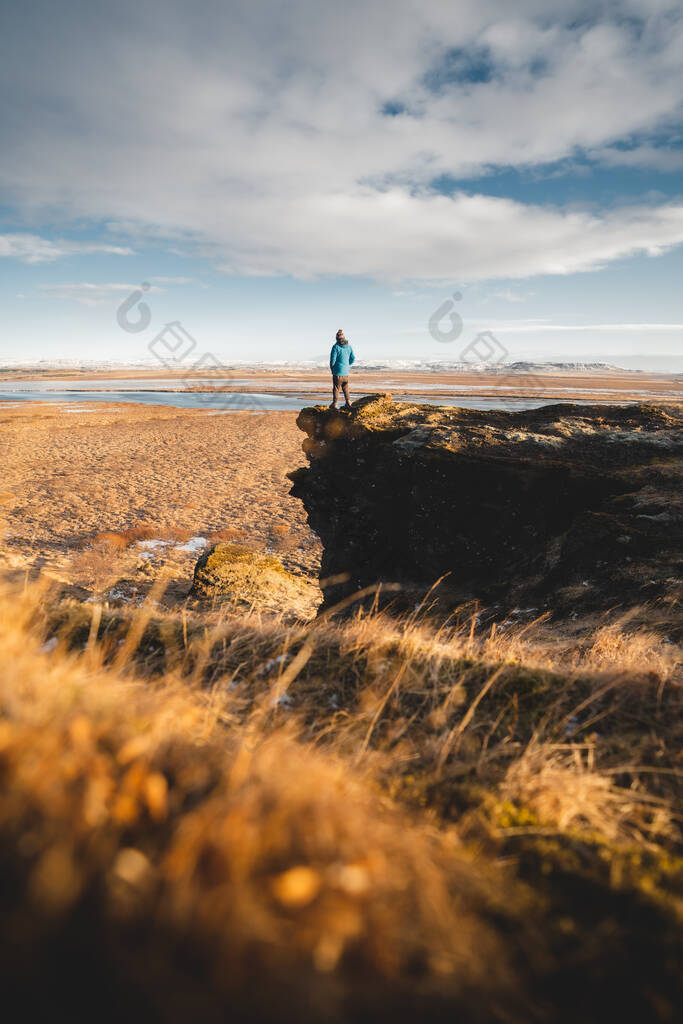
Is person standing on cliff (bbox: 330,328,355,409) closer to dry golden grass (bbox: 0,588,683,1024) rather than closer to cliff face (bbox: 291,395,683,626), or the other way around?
cliff face (bbox: 291,395,683,626)

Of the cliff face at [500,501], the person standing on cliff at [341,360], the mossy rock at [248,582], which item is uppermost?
the person standing on cliff at [341,360]

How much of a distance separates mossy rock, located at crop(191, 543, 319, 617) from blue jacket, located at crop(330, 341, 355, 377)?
6.26 meters

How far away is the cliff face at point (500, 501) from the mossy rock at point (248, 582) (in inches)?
35.4

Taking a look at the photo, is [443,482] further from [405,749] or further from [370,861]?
[370,861]

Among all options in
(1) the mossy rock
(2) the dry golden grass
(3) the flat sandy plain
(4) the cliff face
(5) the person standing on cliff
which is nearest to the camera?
(2) the dry golden grass

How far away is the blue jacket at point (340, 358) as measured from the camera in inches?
561

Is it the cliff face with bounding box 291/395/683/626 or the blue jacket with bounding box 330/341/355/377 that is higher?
the blue jacket with bounding box 330/341/355/377

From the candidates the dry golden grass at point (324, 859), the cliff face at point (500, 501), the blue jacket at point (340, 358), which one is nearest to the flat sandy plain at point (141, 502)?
the cliff face at point (500, 501)

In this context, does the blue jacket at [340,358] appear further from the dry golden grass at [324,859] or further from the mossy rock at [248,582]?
the dry golden grass at [324,859]

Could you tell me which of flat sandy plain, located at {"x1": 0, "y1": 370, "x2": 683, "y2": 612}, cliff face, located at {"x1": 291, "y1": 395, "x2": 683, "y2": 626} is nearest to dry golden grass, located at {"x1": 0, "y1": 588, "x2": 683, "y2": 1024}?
flat sandy plain, located at {"x1": 0, "y1": 370, "x2": 683, "y2": 612}

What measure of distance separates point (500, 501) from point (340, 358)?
25.1 ft

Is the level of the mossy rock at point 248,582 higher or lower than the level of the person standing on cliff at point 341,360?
lower

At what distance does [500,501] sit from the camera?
9047 mm

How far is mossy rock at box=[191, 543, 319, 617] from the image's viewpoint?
10.5 m
